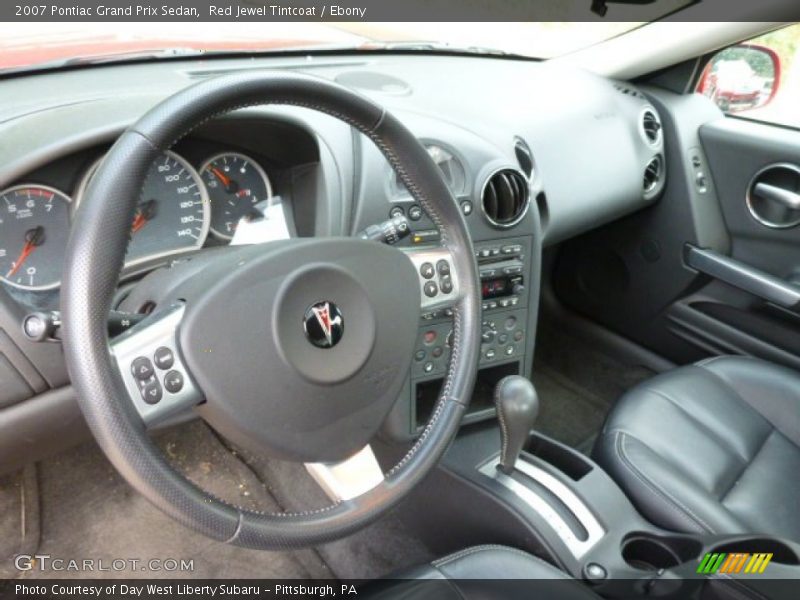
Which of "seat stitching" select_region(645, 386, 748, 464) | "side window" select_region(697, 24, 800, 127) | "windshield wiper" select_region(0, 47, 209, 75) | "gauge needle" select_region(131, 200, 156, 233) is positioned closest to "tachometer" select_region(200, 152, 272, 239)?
"gauge needle" select_region(131, 200, 156, 233)

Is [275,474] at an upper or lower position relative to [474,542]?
lower

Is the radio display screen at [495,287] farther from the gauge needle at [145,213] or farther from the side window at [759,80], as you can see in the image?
the side window at [759,80]

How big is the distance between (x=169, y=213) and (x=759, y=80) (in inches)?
70.8

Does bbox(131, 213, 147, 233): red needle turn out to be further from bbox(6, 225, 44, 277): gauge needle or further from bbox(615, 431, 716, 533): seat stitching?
bbox(615, 431, 716, 533): seat stitching

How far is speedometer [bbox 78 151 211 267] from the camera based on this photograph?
A: 45.9 inches

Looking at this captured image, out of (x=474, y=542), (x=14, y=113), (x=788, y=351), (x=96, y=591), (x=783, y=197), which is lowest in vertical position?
(x=96, y=591)

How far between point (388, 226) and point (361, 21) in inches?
37.3

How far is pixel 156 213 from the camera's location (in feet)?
3.87

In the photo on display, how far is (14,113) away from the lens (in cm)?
111

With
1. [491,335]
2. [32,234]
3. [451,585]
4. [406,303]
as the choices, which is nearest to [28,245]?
[32,234]

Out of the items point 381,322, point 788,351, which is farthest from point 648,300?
point 381,322

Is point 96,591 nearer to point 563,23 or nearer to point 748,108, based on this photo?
point 563,23

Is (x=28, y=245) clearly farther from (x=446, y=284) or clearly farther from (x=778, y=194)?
(x=778, y=194)

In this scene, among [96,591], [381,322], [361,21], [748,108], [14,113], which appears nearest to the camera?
[381,322]
